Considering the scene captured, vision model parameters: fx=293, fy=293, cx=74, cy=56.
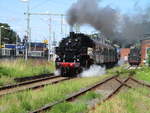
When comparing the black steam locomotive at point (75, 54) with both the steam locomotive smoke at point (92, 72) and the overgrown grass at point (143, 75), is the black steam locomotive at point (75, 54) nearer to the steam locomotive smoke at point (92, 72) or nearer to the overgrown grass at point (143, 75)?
the steam locomotive smoke at point (92, 72)

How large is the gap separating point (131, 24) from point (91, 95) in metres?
20.8

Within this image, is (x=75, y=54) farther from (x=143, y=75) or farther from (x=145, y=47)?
(x=145, y=47)

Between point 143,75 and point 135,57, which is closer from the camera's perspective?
point 143,75

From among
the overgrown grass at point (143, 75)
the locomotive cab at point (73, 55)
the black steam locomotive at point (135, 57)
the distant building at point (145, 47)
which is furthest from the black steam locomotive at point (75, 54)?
the black steam locomotive at point (135, 57)

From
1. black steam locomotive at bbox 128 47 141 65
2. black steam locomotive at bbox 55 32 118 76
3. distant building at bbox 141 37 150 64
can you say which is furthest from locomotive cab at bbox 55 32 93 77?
black steam locomotive at bbox 128 47 141 65

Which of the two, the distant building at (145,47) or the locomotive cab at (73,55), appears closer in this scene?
the locomotive cab at (73,55)

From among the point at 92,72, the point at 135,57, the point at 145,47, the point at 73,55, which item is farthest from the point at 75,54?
the point at 135,57

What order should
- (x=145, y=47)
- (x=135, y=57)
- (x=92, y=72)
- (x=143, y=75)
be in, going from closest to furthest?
(x=92, y=72) → (x=143, y=75) → (x=145, y=47) → (x=135, y=57)

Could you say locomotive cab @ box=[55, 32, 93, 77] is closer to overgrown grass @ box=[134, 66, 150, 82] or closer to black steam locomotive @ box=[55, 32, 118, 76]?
black steam locomotive @ box=[55, 32, 118, 76]

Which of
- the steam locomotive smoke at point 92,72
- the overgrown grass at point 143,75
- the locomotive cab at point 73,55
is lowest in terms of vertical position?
the overgrown grass at point 143,75

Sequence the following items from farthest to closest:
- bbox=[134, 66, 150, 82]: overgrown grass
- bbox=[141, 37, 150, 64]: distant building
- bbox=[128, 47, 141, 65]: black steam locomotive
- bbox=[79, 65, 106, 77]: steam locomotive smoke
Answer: bbox=[128, 47, 141, 65]: black steam locomotive, bbox=[141, 37, 150, 64]: distant building, bbox=[79, 65, 106, 77]: steam locomotive smoke, bbox=[134, 66, 150, 82]: overgrown grass

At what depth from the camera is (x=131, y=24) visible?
102ft

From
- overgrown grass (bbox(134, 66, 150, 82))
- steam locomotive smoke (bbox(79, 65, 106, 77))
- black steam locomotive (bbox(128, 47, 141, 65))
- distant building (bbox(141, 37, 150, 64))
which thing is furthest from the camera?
black steam locomotive (bbox(128, 47, 141, 65))

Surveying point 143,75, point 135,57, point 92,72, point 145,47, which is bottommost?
point 143,75
